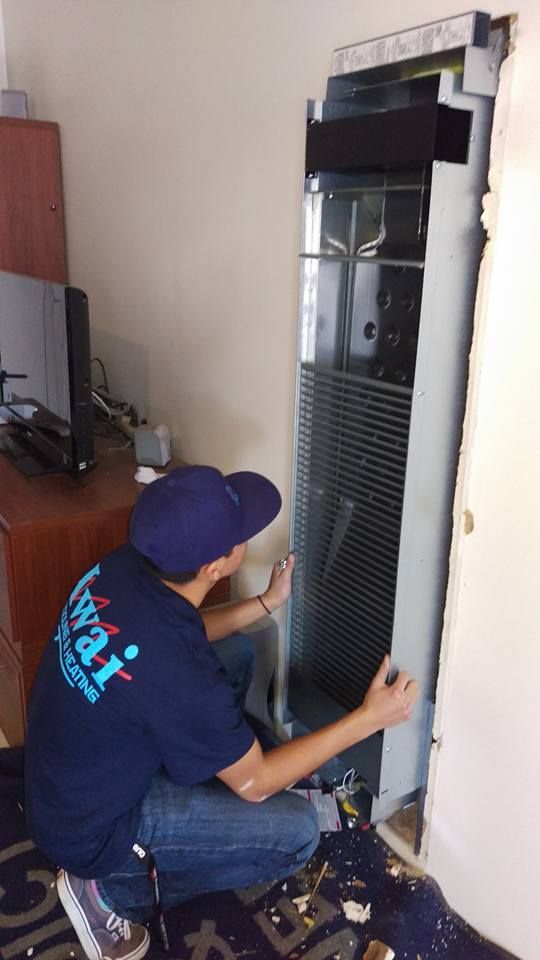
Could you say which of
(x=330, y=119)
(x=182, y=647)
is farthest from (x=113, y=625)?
(x=330, y=119)

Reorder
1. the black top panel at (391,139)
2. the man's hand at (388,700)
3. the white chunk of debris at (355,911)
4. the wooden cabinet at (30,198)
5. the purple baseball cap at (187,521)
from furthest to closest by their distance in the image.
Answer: the wooden cabinet at (30,198), the white chunk of debris at (355,911), the man's hand at (388,700), the purple baseball cap at (187,521), the black top panel at (391,139)

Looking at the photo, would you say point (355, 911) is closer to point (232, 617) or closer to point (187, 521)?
point (232, 617)

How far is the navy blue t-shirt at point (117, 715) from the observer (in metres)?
1.24

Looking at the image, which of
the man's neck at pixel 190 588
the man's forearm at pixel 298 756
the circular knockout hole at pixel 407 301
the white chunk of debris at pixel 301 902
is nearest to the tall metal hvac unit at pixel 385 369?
the circular knockout hole at pixel 407 301

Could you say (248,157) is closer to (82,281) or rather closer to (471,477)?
(471,477)

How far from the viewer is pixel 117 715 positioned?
126 cm

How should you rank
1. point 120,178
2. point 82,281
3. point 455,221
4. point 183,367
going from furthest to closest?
1. point 82,281
2. point 120,178
3. point 183,367
4. point 455,221

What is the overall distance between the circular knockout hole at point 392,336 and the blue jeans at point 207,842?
90 cm

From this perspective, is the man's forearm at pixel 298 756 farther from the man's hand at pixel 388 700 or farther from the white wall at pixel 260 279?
the white wall at pixel 260 279

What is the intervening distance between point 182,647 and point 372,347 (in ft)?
2.16

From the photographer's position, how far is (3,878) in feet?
5.28

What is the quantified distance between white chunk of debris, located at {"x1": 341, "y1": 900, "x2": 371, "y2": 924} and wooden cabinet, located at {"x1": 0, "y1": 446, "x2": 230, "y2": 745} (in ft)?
2.83

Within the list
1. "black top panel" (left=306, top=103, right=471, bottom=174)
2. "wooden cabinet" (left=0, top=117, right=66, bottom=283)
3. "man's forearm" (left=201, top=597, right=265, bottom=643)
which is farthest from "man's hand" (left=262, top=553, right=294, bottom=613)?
"wooden cabinet" (left=0, top=117, right=66, bottom=283)

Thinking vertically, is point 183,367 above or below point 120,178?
below
